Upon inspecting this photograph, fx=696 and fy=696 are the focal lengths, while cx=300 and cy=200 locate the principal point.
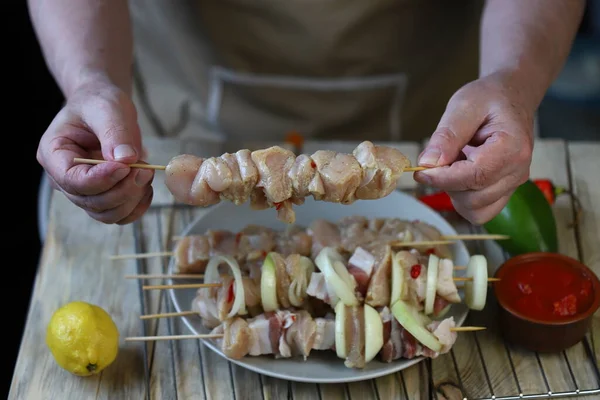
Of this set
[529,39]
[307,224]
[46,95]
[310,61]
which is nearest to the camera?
[529,39]

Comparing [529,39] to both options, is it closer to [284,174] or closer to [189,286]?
[284,174]

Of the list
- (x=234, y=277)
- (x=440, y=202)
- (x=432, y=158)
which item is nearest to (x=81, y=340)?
(x=234, y=277)

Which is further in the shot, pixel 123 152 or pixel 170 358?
pixel 170 358

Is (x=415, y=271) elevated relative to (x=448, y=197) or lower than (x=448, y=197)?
lower

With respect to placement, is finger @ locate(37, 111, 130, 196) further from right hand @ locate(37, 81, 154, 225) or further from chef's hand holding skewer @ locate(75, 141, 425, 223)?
chef's hand holding skewer @ locate(75, 141, 425, 223)

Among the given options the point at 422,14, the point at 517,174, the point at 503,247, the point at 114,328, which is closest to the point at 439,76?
the point at 422,14

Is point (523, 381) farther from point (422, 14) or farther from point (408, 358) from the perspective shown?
point (422, 14)
